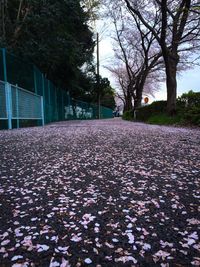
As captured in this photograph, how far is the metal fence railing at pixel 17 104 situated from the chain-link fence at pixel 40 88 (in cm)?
9

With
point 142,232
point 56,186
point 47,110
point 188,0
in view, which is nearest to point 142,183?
point 56,186

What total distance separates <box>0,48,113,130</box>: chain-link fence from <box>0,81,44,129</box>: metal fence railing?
0.09m

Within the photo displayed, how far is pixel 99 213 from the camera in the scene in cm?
175

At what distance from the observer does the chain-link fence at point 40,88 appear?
8.80 m

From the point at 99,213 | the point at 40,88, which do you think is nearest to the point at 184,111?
the point at 40,88

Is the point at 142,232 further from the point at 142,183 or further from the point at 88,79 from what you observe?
the point at 88,79

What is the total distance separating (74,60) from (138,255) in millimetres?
14562

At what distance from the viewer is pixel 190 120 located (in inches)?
416

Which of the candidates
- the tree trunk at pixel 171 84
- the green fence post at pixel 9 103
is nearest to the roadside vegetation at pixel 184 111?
the tree trunk at pixel 171 84

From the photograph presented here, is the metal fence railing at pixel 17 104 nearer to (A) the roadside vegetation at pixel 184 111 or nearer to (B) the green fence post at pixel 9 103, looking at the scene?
(B) the green fence post at pixel 9 103

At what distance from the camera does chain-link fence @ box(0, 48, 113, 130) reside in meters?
8.80

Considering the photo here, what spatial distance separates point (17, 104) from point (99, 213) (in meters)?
8.29

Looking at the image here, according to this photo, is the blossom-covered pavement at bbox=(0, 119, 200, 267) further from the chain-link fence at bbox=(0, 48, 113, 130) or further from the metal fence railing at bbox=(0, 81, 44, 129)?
the chain-link fence at bbox=(0, 48, 113, 130)

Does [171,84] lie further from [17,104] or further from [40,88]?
[17,104]
